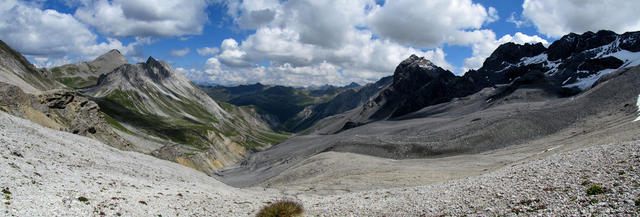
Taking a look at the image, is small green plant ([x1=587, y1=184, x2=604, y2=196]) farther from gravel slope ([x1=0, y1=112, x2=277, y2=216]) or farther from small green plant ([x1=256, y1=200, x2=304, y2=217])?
gravel slope ([x1=0, y1=112, x2=277, y2=216])

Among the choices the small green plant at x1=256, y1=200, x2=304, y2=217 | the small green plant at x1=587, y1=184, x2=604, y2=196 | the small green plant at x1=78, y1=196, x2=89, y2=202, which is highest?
the small green plant at x1=587, y1=184, x2=604, y2=196

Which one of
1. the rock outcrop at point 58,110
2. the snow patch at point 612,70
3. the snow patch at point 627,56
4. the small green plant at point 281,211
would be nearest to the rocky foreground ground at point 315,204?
the small green plant at point 281,211

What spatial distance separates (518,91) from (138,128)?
160637mm

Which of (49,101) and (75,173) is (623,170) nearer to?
(75,173)

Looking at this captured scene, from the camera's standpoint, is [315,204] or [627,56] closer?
[315,204]

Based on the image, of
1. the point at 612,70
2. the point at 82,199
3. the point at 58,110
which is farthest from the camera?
the point at 612,70

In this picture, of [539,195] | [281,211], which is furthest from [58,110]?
[539,195]

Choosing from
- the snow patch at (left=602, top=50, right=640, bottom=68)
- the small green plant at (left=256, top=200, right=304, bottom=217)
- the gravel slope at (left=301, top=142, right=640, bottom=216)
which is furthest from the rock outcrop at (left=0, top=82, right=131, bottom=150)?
the snow patch at (left=602, top=50, right=640, bottom=68)

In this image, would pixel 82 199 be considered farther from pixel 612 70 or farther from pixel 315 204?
pixel 612 70

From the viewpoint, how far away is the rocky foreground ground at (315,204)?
57.1ft

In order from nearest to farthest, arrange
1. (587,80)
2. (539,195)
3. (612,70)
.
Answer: (539,195), (587,80), (612,70)

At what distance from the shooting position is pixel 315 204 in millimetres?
29422

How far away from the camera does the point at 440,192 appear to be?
26406mm

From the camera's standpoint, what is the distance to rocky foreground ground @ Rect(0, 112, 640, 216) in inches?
685
